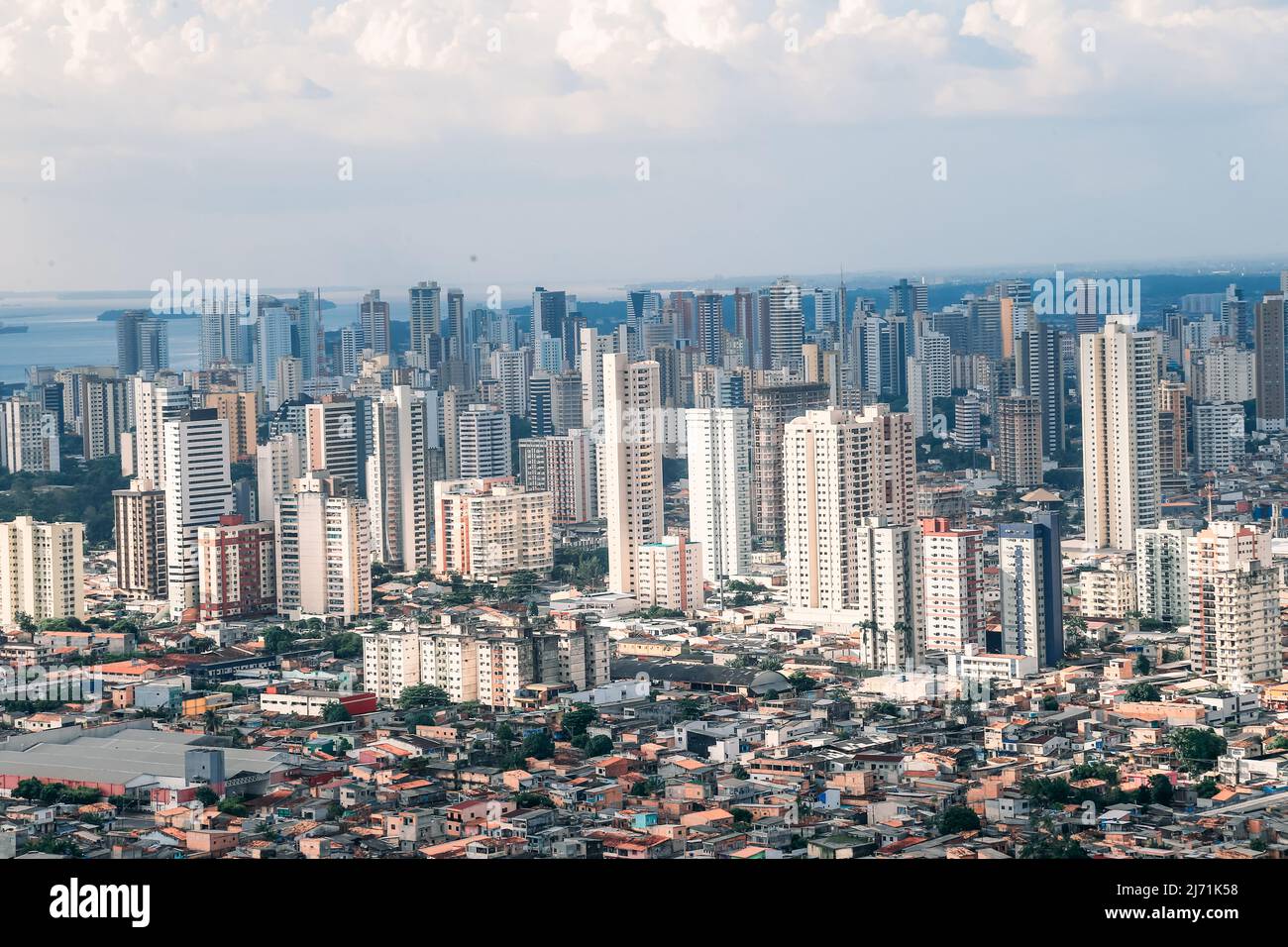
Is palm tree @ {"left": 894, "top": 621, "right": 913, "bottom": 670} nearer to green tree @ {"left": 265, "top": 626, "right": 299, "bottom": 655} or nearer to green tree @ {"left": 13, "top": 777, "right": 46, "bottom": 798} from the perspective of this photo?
green tree @ {"left": 265, "top": 626, "right": 299, "bottom": 655}

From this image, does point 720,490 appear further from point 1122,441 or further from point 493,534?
point 1122,441

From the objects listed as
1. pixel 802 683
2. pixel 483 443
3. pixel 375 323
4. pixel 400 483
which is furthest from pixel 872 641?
pixel 375 323

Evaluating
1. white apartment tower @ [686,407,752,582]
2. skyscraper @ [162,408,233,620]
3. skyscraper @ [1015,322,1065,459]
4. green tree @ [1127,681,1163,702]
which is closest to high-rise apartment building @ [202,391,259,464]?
skyscraper @ [162,408,233,620]

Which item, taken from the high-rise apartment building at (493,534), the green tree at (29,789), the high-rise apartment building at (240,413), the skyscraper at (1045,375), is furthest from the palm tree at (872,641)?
the skyscraper at (1045,375)

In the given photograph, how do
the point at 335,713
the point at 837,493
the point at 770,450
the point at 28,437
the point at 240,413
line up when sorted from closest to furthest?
the point at 335,713, the point at 837,493, the point at 770,450, the point at 240,413, the point at 28,437
